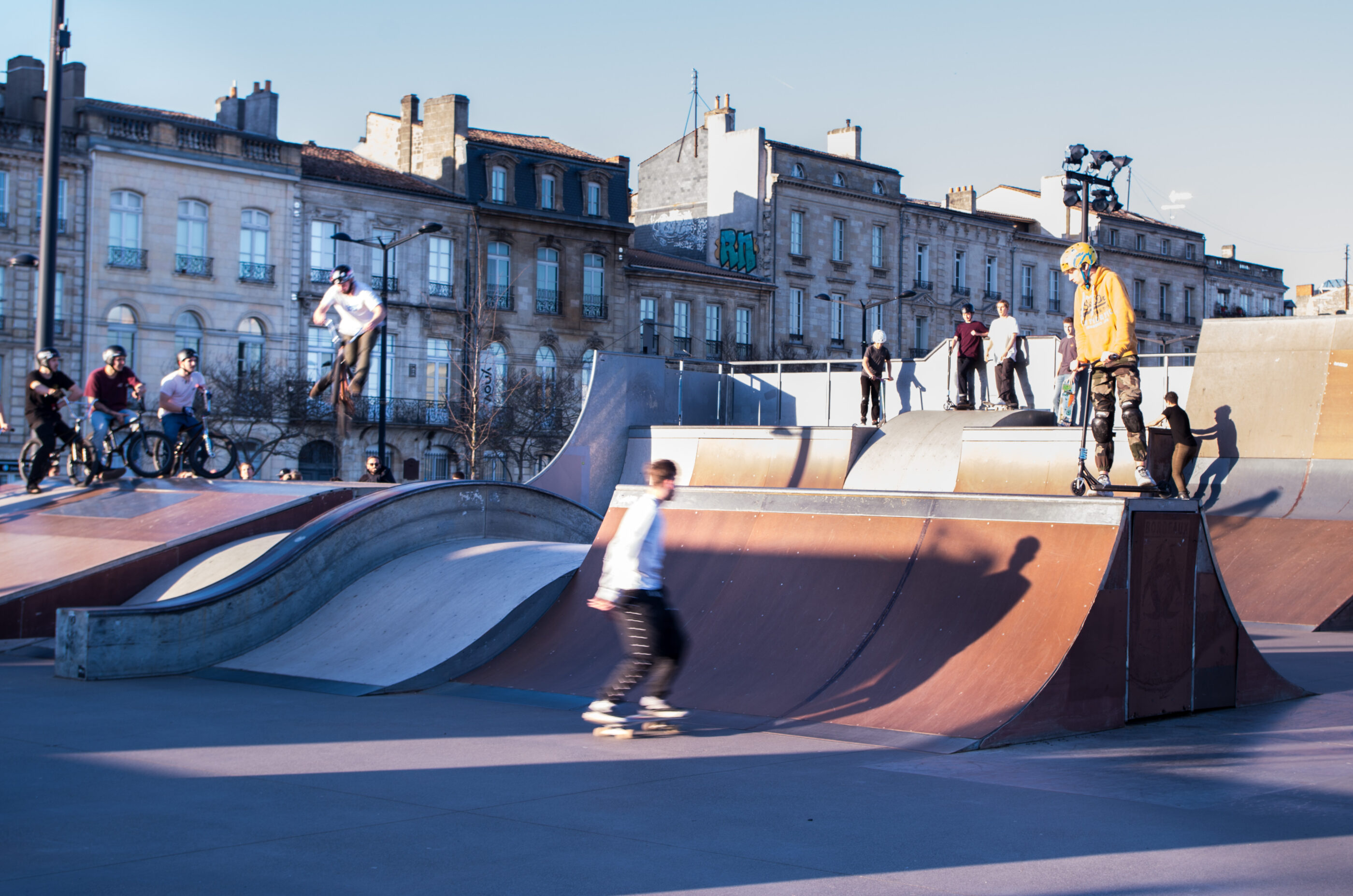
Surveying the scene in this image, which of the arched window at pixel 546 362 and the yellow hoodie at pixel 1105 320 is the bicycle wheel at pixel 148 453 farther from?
Answer: the arched window at pixel 546 362

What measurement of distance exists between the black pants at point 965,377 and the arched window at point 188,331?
28.0m

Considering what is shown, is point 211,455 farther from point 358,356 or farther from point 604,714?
point 604,714

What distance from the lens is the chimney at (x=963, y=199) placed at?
6231 centimetres

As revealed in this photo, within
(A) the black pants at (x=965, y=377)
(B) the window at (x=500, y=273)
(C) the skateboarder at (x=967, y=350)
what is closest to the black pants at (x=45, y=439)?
(C) the skateboarder at (x=967, y=350)

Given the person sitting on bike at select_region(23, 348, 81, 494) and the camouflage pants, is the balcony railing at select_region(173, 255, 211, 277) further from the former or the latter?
the camouflage pants

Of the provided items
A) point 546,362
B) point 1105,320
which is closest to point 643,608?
point 1105,320

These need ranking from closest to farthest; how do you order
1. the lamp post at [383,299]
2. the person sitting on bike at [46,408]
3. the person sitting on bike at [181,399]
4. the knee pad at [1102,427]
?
the knee pad at [1102,427]
the person sitting on bike at [46,408]
the person sitting on bike at [181,399]
the lamp post at [383,299]

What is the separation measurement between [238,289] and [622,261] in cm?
1540

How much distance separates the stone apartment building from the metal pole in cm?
3651

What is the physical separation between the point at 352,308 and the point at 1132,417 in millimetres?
6375

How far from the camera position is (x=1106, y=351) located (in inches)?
368

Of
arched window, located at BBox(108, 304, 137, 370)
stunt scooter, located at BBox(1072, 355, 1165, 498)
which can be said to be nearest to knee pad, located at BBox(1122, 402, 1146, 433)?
stunt scooter, located at BBox(1072, 355, 1165, 498)

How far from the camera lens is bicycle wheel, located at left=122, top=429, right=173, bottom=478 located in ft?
52.2

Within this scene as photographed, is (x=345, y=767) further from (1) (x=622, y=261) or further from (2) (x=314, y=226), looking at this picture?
(1) (x=622, y=261)
